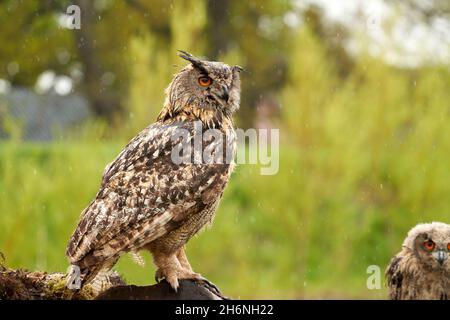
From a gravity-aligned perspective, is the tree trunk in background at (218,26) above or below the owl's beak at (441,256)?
above

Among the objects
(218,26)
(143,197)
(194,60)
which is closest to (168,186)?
(143,197)

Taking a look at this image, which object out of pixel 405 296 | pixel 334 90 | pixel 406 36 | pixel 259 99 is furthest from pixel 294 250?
pixel 259 99

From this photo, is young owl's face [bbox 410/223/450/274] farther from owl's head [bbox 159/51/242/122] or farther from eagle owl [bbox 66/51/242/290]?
owl's head [bbox 159/51/242/122]

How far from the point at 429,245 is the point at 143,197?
2.08m

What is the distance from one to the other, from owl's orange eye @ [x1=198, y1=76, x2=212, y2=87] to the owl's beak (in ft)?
6.32

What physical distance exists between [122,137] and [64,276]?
31.2ft

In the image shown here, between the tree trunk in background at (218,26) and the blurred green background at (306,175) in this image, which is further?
the tree trunk in background at (218,26)

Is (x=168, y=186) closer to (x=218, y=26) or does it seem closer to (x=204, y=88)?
(x=204, y=88)

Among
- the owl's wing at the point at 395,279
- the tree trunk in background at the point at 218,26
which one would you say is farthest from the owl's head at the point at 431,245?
the tree trunk in background at the point at 218,26

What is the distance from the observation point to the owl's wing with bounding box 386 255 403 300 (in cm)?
513

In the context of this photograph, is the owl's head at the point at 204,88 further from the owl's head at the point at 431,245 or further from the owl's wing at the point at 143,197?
the owl's head at the point at 431,245

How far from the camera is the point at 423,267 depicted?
4996 mm

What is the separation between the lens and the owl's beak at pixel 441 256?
4.82 meters

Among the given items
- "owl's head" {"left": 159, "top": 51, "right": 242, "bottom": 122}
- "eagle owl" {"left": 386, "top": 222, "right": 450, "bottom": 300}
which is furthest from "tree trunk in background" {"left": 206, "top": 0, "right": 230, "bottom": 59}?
"owl's head" {"left": 159, "top": 51, "right": 242, "bottom": 122}
